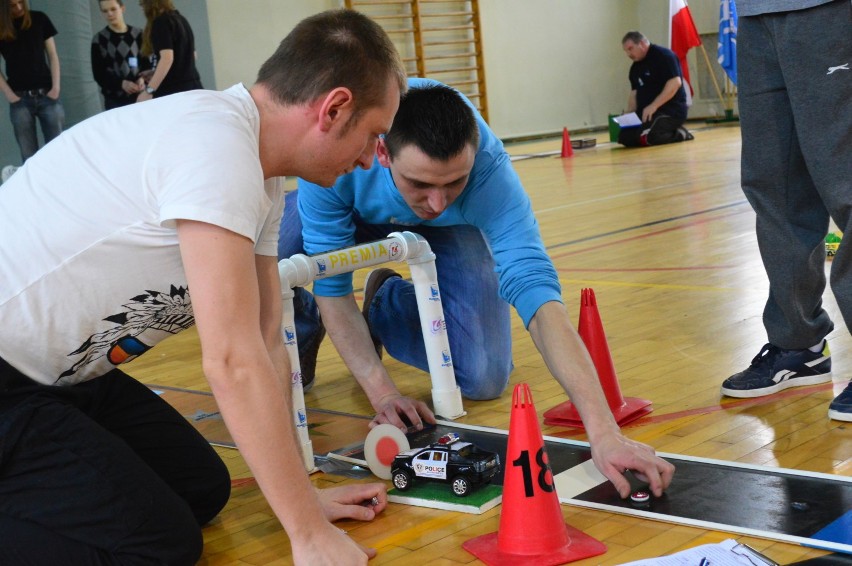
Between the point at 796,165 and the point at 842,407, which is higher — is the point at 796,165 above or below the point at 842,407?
above

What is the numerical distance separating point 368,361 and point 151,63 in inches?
188

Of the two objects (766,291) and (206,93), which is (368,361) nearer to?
(206,93)

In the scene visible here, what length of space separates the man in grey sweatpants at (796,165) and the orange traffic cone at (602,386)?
26cm

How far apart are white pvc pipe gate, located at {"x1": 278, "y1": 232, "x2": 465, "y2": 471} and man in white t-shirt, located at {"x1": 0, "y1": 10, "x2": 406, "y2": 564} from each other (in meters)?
0.48

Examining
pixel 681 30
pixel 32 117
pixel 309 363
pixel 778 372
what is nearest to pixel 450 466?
pixel 778 372

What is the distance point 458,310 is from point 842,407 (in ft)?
3.43

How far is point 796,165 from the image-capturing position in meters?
2.35

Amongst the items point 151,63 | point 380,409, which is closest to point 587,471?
point 380,409

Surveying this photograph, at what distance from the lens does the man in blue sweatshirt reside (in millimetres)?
2033

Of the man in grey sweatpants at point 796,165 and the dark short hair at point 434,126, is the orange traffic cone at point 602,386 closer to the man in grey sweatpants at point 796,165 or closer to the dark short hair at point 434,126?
the man in grey sweatpants at point 796,165

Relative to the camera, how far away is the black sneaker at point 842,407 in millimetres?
2162

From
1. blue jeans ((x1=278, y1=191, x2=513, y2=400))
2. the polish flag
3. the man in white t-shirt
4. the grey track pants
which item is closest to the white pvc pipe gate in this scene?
blue jeans ((x1=278, y1=191, x2=513, y2=400))

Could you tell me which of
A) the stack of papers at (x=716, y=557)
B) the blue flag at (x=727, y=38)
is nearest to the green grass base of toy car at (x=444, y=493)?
the stack of papers at (x=716, y=557)

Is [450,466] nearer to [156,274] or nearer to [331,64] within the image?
[156,274]
